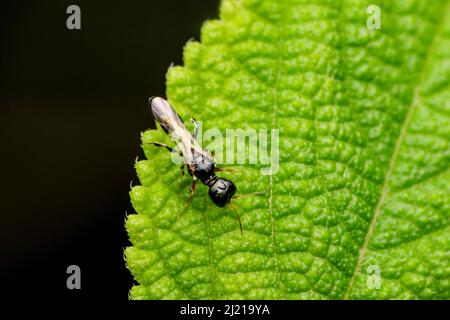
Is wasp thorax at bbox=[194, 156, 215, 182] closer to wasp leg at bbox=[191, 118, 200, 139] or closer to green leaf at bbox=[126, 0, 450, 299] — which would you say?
wasp leg at bbox=[191, 118, 200, 139]

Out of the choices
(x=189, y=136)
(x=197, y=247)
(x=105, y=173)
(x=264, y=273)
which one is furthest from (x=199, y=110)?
(x=105, y=173)

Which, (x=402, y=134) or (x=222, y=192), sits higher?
(x=402, y=134)

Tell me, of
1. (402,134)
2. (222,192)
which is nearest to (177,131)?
(222,192)

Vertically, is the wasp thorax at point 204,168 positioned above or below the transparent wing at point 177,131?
below

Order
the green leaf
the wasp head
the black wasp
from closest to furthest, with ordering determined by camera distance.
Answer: the green leaf → the wasp head → the black wasp

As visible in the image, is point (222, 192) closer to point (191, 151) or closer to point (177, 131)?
point (191, 151)

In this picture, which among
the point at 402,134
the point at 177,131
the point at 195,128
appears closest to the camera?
the point at 402,134

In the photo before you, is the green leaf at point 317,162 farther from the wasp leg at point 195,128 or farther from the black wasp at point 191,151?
the black wasp at point 191,151

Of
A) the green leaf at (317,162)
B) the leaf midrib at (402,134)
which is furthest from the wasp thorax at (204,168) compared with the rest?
the leaf midrib at (402,134)

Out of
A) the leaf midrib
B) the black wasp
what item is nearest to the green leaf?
the leaf midrib
